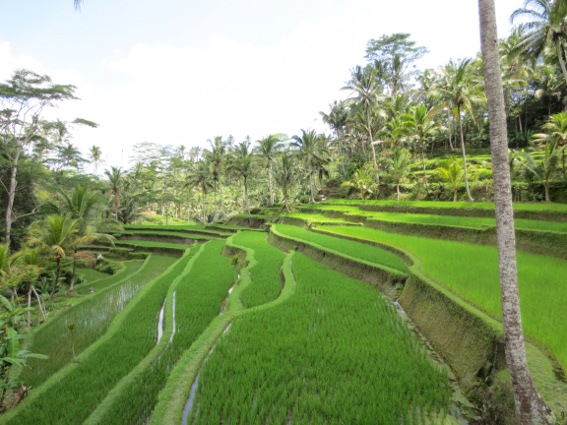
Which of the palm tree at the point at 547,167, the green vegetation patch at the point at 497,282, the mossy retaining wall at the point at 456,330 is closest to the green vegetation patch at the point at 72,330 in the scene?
the mossy retaining wall at the point at 456,330

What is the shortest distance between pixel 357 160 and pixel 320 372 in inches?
1444

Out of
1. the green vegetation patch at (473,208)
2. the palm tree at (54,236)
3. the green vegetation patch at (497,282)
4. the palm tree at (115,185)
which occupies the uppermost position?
the palm tree at (115,185)

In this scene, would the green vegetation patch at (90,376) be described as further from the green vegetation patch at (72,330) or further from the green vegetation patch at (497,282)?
the green vegetation patch at (497,282)

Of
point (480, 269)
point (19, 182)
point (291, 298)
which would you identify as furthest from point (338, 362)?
point (19, 182)

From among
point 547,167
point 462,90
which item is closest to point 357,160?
point 462,90

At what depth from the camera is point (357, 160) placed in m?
39.6

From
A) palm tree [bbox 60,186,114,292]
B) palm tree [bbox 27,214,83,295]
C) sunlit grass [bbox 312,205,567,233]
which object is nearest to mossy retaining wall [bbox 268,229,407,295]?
sunlit grass [bbox 312,205,567,233]

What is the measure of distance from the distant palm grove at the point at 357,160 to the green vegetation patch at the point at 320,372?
433 centimetres

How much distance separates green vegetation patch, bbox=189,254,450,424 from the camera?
413cm

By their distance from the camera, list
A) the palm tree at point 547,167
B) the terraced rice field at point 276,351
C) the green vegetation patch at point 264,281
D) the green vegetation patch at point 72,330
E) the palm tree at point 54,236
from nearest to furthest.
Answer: the terraced rice field at point 276,351 < the green vegetation patch at point 72,330 < the green vegetation patch at point 264,281 < the palm tree at point 54,236 < the palm tree at point 547,167

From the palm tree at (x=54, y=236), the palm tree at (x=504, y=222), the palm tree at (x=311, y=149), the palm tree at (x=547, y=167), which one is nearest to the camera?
the palm tree at (x=504, y=222)

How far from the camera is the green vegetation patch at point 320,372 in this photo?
13.6 ft

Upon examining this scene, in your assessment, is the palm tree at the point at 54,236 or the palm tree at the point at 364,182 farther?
the palm tree at the point at 364,182

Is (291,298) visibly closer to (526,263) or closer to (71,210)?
(526,263)
